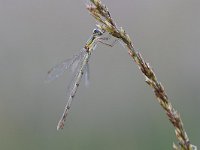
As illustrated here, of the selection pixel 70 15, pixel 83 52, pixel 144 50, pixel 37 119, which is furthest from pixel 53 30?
pixel 83 52

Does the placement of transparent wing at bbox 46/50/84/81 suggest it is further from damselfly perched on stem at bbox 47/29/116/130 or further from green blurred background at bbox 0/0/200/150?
green blurred background at bbox 0/0/200/150

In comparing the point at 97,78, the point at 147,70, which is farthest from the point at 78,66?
the point at 97,78

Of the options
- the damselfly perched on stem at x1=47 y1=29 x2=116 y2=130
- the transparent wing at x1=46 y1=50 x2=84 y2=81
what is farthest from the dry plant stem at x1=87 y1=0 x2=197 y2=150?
the transparent wing at x1=46 y1=50 x2=84 y2=81

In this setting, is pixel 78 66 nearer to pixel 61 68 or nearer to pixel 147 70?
pixel 61 68

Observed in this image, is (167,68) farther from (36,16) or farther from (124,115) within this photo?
(36,16)

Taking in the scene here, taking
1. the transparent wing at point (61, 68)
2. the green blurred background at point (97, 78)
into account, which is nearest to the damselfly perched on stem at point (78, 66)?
the transparent wing at point (61, 68)

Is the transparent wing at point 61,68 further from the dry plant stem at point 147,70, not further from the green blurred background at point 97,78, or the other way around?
the green blurred background at point 97,78
